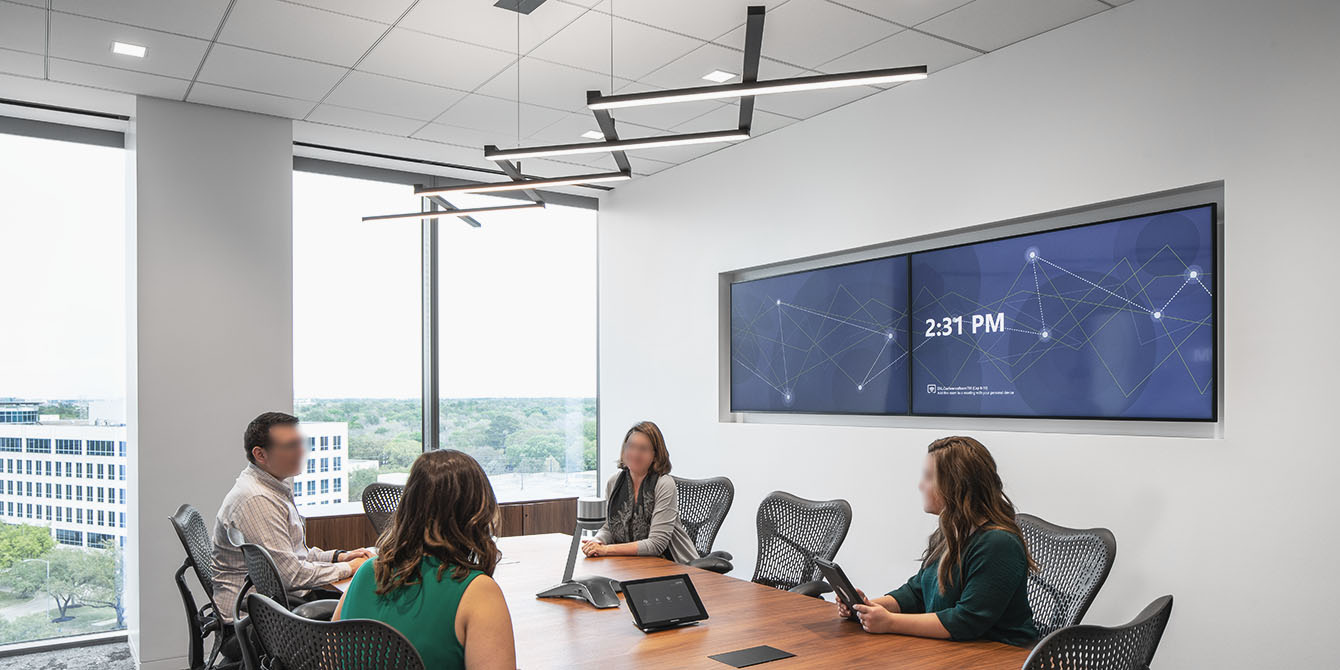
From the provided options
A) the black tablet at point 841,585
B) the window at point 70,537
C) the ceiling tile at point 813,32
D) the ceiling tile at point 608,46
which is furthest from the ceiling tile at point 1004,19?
the window at point 70,537

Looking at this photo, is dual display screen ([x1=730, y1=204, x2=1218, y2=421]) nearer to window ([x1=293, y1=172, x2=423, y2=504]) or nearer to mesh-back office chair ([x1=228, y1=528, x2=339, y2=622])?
window ([x1=293, y1=172, x2=423, y2=504])

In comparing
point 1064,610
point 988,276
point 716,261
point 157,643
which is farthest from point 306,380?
point 1064,610

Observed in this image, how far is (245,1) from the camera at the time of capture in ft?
13.0

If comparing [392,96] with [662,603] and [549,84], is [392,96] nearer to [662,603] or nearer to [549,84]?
[549,84]

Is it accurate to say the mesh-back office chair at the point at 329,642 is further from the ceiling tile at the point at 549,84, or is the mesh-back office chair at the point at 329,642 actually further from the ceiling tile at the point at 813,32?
the ceiling tile at the point at 549,84

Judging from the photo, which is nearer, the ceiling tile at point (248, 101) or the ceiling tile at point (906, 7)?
the ceiling tile at point (906, 7)

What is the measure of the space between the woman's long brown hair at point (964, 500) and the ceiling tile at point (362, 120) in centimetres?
426

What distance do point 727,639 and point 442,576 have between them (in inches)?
40.4

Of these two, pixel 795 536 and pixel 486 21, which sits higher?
pixel 486 21

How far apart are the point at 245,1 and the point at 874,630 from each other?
3.62 meters

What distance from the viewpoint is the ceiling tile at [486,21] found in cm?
404

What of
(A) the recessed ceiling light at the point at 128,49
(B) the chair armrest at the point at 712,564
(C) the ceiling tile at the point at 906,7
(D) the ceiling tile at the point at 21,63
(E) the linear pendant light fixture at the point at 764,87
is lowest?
(B) the chair armrest at the point at 712,564

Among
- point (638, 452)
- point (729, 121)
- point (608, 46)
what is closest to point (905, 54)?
point (729, 121)

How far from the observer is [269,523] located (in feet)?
11.8
